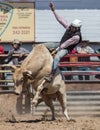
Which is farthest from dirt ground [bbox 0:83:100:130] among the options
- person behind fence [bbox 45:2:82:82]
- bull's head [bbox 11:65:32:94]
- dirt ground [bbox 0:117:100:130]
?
person behind fence [bbox 45:2:82:82]

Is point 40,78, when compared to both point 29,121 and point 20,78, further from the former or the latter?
point 29,121

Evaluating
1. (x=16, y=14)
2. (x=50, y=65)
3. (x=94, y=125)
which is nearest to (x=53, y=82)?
(x=50, y=65)

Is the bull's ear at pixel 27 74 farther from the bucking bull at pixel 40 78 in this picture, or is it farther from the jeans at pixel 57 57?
the jeans at pixel 57 57

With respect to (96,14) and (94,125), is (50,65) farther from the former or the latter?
(96,14)

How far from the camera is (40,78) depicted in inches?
488

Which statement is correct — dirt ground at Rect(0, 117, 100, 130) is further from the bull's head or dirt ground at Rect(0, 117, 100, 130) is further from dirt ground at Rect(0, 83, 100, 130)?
the bull's head

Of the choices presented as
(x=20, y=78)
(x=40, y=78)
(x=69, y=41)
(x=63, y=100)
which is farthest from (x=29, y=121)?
(x=69, y=41)

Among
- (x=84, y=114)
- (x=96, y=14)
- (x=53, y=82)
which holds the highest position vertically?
(x=96, y=14)

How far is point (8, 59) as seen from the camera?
14.1 m

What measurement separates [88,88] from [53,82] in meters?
1.85

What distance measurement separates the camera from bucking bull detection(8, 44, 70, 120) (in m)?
12.1

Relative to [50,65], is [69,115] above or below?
below

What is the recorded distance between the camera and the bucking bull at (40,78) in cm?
1209

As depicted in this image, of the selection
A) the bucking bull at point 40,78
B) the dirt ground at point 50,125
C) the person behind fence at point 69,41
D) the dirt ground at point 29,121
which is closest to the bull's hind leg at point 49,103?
the bucking bull at point 40,78
